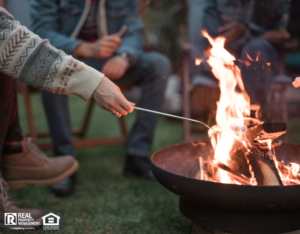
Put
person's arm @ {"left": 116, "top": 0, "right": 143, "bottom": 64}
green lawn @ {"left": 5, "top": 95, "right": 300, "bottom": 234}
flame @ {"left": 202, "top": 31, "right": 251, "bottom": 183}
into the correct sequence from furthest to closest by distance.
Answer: person's arm @ {"left": 116, "top": 0, "right": 143, "bottom": 64} < green lawn @ {"left": 5, "top": 95, "right": 300, "bottom": 234} < flame @ {"left": 202, "top": 31, "right": 251, "bottom": 183}

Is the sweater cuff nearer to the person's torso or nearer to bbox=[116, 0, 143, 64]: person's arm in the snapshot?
bbox=[116, 0, 143, 64]: person's arm

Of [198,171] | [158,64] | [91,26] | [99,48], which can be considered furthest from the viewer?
[91,26]

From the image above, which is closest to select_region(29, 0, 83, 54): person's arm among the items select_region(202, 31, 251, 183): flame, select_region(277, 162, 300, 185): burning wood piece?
select_region(202, 31, 251, 183): flame

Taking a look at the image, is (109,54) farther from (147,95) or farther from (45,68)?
(45,68)

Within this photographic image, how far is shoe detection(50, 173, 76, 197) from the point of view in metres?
1.54

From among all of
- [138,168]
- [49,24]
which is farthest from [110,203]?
[49,24]

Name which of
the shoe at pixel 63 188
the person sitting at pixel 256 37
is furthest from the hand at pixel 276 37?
the shoe at pixel 63 188

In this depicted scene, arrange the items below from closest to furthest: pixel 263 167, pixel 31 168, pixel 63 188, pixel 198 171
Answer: pixel 263 167
pixel 198 171
pixel 31 168
pixel 63 188

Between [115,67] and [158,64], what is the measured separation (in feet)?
0.90

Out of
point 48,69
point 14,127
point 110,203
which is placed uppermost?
point 48,69

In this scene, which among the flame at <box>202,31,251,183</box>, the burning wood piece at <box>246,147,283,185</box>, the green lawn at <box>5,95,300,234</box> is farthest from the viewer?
the green lawn at <box>5,95,300,234</box>

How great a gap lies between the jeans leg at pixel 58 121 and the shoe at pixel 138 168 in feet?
1.27

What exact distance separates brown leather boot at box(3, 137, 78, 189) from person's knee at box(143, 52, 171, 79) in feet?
2.45

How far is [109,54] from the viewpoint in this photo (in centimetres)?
173
